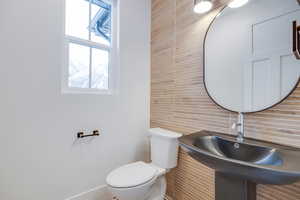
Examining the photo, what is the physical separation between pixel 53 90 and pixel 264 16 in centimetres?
169

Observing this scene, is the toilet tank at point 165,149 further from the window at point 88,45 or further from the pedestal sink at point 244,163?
the window at point 88,45

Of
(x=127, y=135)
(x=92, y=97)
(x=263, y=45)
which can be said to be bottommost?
(x=127, y=135)

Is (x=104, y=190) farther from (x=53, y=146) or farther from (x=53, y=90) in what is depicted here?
(x=53, y=90)

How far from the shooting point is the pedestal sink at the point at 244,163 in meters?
0.63

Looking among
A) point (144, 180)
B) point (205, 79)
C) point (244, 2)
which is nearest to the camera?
point (244, 2)

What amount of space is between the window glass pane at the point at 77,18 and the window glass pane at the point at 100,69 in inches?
7.8

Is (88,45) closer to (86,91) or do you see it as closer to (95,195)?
(86,91)

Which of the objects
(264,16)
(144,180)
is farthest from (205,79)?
(144,180)

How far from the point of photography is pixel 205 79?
1.32 m

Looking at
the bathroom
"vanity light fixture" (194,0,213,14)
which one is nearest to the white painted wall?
the bathroom

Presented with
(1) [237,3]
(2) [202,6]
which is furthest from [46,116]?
(1) [237,3]

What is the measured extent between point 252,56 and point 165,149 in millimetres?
1061

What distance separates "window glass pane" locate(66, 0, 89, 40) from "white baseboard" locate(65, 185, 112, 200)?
1.56 metres

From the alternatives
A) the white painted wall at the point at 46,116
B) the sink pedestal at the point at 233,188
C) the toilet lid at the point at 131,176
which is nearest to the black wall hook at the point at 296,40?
the sink pedestal at the point at 233,188
